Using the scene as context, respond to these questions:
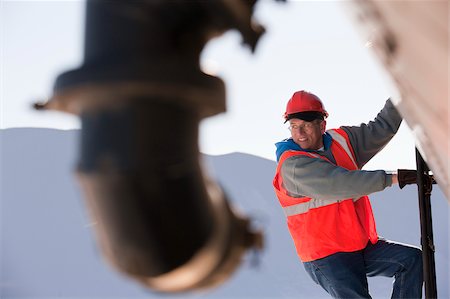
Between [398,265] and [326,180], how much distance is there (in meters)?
0.77

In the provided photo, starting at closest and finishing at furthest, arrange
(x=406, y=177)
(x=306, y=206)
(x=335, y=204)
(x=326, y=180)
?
(x=406, y=177), (x=326, y=180), (x=335, y=204), (x=306, y=206)

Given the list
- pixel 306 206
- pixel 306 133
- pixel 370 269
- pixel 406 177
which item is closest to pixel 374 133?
pixel 306 133

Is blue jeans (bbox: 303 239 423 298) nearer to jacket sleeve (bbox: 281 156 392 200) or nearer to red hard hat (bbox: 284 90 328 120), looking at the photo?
jacket sleeve (bbox: 281 156 392 200)

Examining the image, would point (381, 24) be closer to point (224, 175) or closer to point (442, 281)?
point (442, 281)

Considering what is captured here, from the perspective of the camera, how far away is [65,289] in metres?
10.6

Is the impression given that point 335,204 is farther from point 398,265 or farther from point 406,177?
point 406,177

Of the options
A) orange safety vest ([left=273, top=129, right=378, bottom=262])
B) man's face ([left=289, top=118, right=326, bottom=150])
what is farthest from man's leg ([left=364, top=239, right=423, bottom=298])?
man's face ([left=289, top=118, right=326, bottom=150])

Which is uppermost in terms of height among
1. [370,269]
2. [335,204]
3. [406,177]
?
[406,177]

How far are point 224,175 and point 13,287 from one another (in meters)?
4.15

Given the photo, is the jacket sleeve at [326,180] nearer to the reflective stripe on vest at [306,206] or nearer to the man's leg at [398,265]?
the reflective stripe on vest at [306,206]

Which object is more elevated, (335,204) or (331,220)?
(335,204)

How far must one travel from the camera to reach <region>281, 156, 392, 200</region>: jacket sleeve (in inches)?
134

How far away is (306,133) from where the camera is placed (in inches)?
167

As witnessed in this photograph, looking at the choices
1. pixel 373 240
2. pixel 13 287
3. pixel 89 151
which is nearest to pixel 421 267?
pixel 373 240
